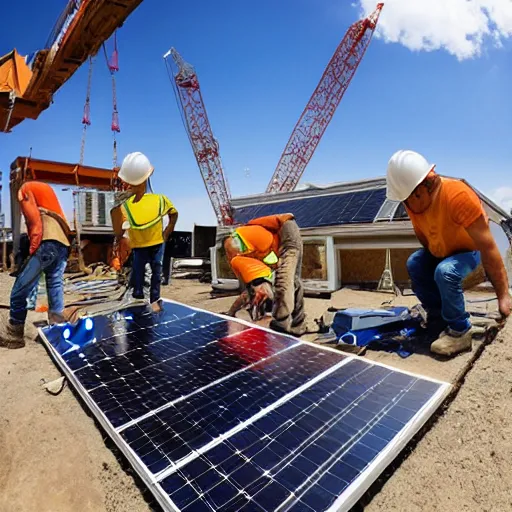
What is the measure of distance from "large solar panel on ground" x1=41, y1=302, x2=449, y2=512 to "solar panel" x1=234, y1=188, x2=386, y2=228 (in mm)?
5492

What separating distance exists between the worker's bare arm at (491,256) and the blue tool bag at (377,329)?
991mm

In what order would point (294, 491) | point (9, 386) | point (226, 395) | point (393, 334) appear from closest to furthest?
1. point (294, 491)
2. point (226, 395)
3. point (9, 386)
4. point (393, 334)

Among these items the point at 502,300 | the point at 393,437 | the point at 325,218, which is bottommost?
the point at 393,437

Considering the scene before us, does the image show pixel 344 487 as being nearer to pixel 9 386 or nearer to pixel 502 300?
pixel 502 300

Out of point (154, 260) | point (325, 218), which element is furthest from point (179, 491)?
point (325, 218)

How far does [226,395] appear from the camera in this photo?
2.43m

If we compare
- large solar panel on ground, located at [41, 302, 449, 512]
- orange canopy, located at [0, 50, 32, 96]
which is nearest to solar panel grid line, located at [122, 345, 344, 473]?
large solar panel on ground, located at [41, 302, 449, 512]

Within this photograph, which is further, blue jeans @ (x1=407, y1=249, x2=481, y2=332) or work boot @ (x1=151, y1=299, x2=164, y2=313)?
work boot @ (x1=151, y1=299, x2=164, y2=313)

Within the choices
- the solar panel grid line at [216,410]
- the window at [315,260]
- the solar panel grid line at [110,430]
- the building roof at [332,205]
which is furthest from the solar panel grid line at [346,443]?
the building roof at [332,205]

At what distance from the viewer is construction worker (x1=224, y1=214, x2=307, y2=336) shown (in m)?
4.53

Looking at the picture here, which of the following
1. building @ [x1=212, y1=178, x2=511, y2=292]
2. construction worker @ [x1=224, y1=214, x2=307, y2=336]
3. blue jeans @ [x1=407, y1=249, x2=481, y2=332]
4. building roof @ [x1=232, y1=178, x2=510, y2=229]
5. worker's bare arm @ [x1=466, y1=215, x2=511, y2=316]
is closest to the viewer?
worker's bare arm @ [x1=466, y1=215, x2=511, y2=316]

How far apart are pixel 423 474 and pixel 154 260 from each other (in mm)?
4482

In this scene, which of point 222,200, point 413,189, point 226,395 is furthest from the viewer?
point 222,200

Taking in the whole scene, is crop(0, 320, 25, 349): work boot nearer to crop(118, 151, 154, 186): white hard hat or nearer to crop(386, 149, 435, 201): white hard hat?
crop(118, 151, 154, 186): white hard hat
